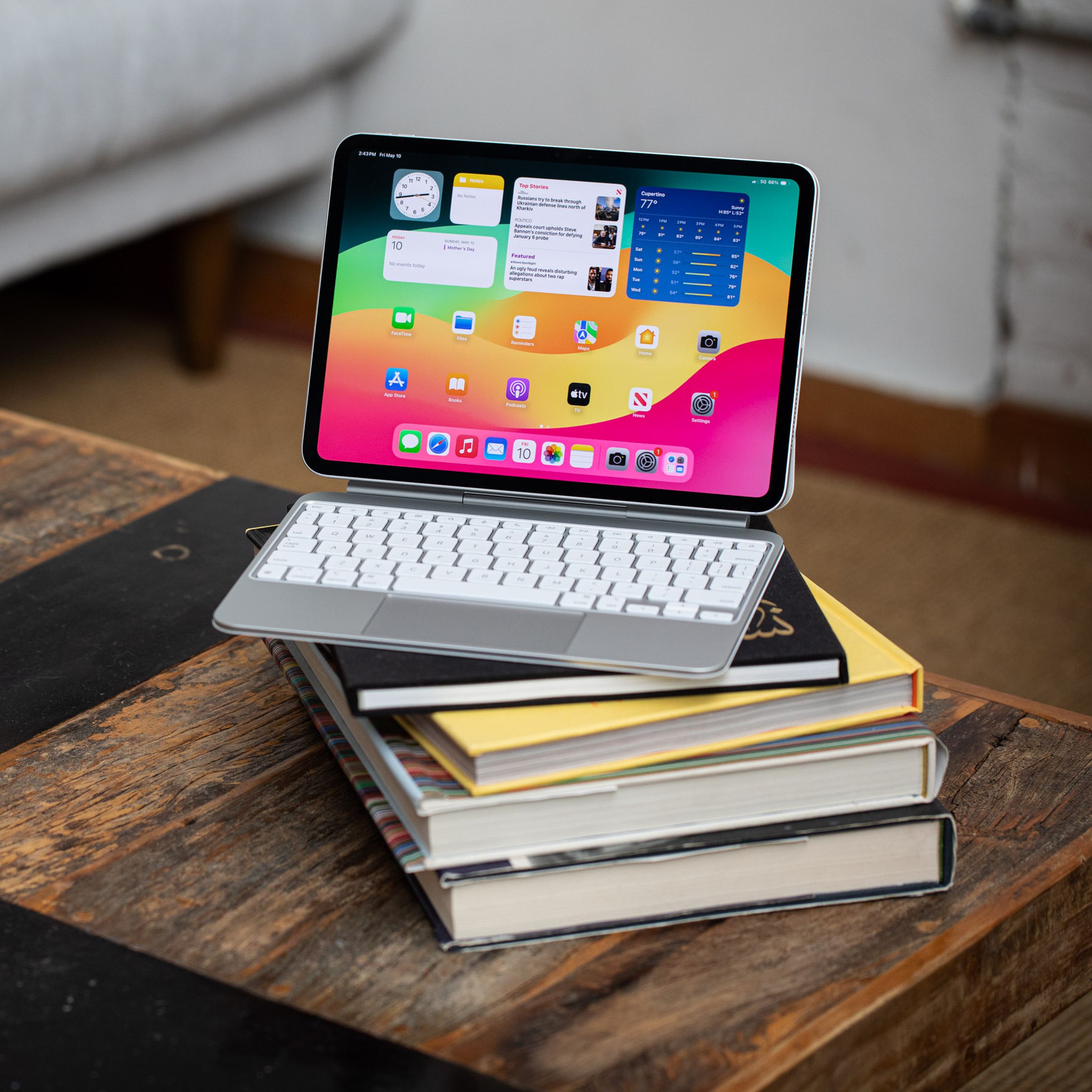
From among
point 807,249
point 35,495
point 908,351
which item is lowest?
point 908,351

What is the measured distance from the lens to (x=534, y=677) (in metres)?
0.52

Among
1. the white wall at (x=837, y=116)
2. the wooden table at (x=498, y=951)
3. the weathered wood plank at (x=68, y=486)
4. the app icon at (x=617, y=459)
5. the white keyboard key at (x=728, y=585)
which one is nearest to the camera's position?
the wooden table at (x=498, y=951)

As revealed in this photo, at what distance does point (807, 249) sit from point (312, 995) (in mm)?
405

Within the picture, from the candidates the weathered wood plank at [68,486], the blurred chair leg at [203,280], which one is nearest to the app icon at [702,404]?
the weathered wood plank at [68,486]

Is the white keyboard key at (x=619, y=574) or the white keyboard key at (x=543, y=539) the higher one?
the white keyboard key at (x=619, y=574)

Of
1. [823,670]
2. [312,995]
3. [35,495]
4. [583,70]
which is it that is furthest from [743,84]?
[312,995]

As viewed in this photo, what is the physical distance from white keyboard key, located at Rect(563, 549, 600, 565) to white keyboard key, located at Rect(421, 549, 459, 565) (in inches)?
0.8

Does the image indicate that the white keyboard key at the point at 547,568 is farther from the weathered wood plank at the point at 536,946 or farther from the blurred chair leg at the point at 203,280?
the blurred chair leg at the point at 203,280

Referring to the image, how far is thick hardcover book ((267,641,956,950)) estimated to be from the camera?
1.67 ft

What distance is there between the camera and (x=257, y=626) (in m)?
0.55

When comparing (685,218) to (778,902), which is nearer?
(778,902)

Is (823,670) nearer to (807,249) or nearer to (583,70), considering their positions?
(807,249)

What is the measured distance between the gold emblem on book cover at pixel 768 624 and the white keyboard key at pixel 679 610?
25mm

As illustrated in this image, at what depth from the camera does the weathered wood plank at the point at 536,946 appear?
48 centimetres
